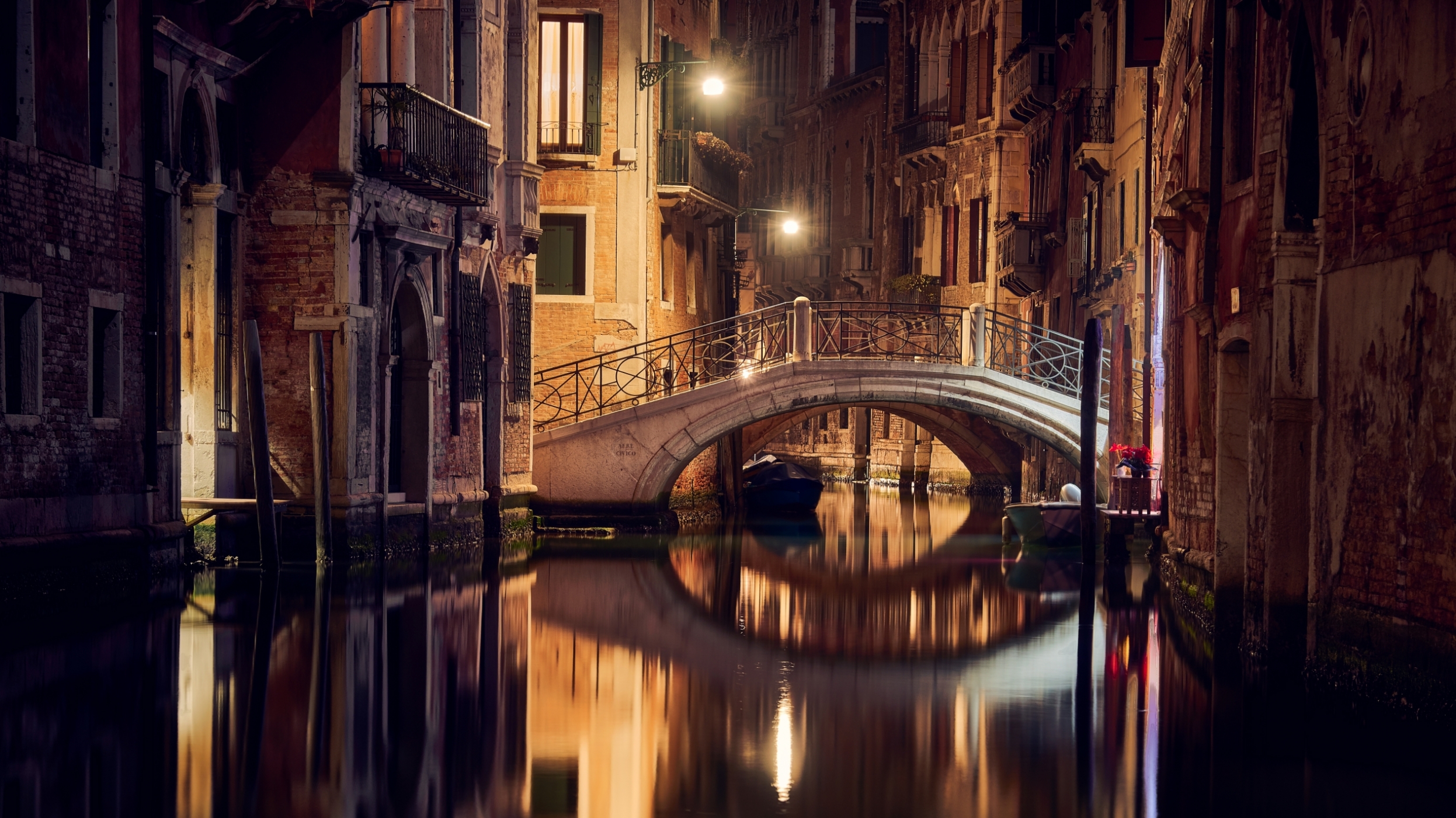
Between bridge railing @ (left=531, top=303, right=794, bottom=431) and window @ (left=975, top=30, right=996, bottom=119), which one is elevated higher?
window @ (left=975, top=30, right=996, bottom=119)

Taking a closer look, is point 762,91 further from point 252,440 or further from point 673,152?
point 252,440

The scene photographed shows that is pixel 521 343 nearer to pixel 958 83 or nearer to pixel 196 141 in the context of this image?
pixel 196 141

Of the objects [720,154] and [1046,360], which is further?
[720,154]

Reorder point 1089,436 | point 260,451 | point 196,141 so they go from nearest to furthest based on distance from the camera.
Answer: point 260,451 < point 196,141 < point 1089,436

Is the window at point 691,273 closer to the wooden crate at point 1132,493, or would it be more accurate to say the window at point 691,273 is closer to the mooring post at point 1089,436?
the mooring post at point 1089,436

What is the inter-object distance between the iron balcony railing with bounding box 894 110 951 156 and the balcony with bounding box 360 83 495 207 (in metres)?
20.7

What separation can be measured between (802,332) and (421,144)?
7.36m

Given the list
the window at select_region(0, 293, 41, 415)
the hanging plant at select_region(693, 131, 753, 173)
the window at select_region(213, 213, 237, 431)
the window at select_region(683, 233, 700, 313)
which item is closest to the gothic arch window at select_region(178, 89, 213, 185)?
the window at select_region(213, 213, 237, 431)

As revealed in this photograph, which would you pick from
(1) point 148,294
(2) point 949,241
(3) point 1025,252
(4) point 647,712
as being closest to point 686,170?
(3) point 1025,252

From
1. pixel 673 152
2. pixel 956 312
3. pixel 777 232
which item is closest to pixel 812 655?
pixel 956 312

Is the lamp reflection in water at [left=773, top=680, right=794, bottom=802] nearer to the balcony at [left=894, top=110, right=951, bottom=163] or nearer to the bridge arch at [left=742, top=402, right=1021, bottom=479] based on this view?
the bridge arch at [left=742, top=402, right=1021, bottom=479]

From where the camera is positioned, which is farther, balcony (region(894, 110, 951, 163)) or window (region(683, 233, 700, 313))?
balcony (region(894, 110, 951, 163))

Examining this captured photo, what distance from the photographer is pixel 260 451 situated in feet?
52.7

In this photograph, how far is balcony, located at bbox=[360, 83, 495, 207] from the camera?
60.3 feet
